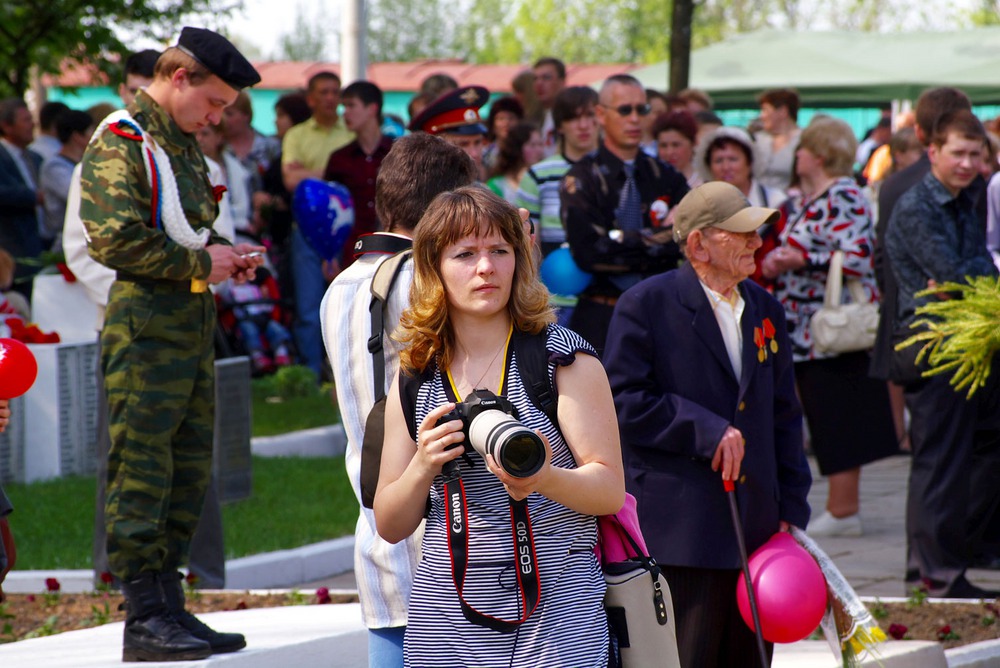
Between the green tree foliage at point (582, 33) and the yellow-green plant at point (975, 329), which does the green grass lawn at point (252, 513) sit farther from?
the green tree foliage at point (582, 33)

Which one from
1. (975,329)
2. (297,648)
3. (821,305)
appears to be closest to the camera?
(297,648)

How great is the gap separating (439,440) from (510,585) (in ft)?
1.31

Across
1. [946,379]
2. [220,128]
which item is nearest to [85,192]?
[946,379]

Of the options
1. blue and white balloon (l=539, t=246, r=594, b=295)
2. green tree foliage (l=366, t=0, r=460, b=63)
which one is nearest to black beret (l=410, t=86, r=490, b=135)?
blue and white balloon (l=539, t=246, r=594, b=295)

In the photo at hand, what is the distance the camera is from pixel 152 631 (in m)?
5.25

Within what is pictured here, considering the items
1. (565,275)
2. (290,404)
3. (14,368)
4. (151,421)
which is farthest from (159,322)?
(290,404)

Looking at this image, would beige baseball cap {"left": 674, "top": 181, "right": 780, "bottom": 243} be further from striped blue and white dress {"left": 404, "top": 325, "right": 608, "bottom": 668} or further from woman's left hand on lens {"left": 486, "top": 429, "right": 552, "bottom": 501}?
woman's left hand on lens {"left": 486, "top": 429, "right": 552, "bottom": 501}

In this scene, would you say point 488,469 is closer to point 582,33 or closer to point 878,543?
point 878,543

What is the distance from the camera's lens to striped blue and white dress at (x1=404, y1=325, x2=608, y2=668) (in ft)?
11.0

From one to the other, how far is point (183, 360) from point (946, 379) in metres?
3.78

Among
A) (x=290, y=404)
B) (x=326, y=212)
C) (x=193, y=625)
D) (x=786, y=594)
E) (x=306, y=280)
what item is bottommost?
(x=290, y=404)

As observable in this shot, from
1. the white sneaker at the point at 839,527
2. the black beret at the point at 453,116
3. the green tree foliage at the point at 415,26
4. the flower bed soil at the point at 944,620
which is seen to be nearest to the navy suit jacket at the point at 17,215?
the black beret at the point at 453,116

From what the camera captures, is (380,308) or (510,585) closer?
(510,585)

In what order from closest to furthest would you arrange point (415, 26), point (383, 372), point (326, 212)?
point (383, 372) → point (326, 212) → point (415, 26)
